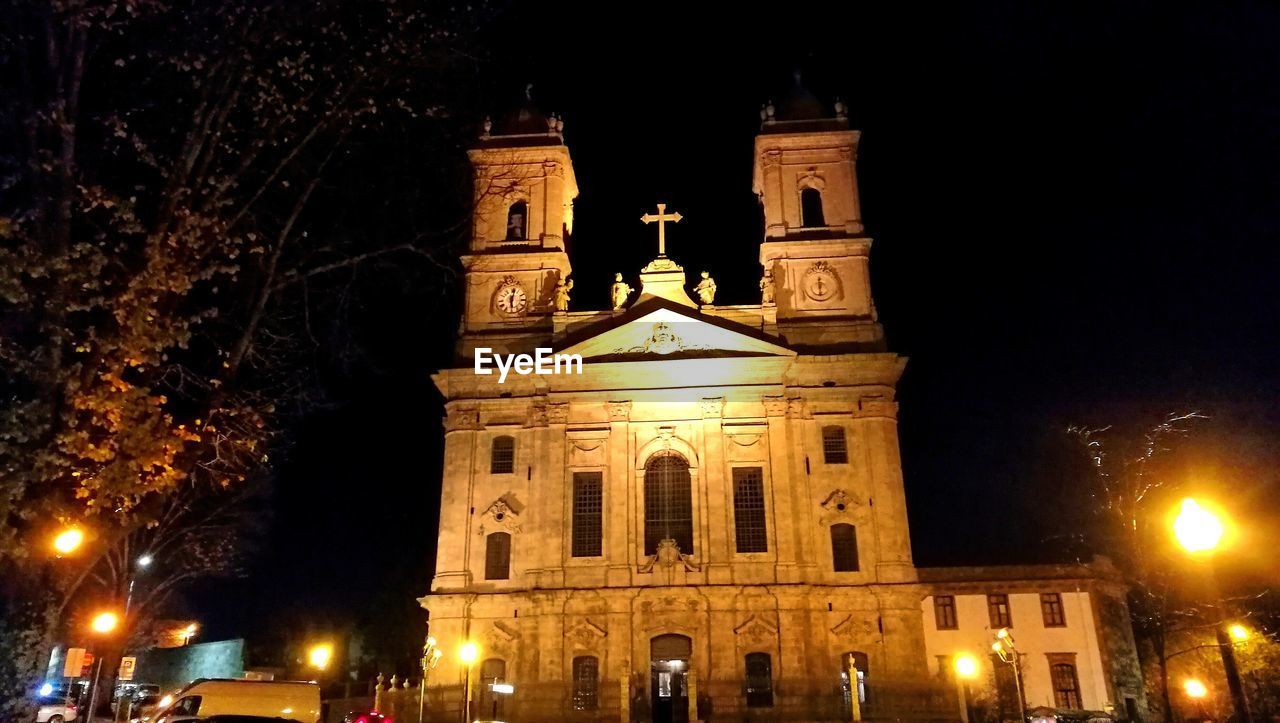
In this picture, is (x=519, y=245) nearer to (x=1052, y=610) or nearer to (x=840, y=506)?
(x=840, y=506)

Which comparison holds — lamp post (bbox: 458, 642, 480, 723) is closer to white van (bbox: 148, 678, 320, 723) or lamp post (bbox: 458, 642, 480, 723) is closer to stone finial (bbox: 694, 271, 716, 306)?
white van (bbox: 148, 678, 320, 723)

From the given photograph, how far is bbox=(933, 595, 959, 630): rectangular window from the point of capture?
111ft

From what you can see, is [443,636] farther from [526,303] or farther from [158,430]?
[158,430]

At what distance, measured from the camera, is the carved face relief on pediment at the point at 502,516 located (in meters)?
30.0

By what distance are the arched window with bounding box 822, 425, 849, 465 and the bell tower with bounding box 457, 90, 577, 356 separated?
1059 cm

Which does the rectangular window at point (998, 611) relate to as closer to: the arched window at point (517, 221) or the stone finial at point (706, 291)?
the stone finial at point (706, 291)

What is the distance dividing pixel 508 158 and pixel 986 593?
2479cm

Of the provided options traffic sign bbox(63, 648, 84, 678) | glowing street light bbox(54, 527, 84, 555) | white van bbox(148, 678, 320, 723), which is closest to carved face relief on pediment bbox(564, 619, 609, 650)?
white van bbox(148, 678, 320, 723)

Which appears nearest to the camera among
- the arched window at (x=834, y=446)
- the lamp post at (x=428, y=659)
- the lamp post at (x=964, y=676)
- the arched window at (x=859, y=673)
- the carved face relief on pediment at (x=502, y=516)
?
the lamp post at (x=428, y=659)

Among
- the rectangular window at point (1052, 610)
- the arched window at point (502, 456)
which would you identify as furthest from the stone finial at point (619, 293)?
the rectangular window at point (1052, 610)

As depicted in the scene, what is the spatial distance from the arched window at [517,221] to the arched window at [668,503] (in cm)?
1061

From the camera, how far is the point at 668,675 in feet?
91.4

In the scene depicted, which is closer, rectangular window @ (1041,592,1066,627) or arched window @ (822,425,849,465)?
arched window @ (822,425,849,465)

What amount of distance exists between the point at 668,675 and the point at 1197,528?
22.5 metres
